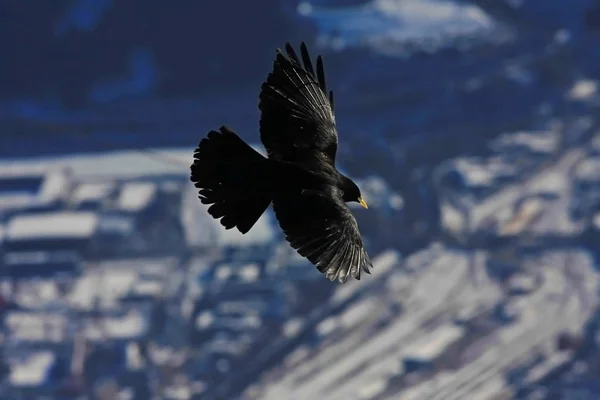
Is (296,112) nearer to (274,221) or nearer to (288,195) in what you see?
(288,195)

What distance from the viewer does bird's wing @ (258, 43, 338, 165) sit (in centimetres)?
1136

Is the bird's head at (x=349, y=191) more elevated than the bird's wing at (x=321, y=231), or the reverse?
the bird's head at (x=349, y=191)

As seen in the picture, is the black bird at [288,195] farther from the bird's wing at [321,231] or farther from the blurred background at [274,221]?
the blurred background at [274,221]

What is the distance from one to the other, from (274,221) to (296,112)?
6380cm

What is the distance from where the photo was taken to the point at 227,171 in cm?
1048

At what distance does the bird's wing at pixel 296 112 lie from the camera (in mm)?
11359

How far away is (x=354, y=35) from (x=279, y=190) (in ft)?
260

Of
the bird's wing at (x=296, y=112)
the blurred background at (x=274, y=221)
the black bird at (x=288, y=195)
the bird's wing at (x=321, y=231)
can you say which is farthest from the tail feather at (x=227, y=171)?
the blurred background at (x=274, y=221)

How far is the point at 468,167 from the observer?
8406 cm

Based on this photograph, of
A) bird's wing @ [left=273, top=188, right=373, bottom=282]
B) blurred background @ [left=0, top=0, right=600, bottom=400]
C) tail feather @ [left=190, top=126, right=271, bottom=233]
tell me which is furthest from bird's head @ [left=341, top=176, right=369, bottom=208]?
blurred background @ [left=0, top=0, right=600, bottom=400]

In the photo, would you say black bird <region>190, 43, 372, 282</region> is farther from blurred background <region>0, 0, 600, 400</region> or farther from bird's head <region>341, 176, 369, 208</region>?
blurred background <region>0, 0, 600, 400</region>

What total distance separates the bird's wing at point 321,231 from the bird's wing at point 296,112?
0.73m

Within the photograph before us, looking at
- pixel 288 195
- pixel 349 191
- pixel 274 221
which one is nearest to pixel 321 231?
pixel 288 195

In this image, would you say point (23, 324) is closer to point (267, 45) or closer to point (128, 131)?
point (128, 131)
